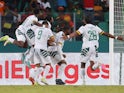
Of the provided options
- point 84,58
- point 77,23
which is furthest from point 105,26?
point 84,58

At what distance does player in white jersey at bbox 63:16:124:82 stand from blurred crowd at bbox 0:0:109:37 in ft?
3.37

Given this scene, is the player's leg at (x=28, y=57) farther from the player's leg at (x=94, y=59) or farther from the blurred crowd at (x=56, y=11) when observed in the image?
the player's leg at (x=94, y=59)

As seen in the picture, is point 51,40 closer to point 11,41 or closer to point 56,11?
point 11,41

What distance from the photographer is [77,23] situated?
19547mm

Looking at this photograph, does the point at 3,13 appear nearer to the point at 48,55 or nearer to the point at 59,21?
the point at 59,21

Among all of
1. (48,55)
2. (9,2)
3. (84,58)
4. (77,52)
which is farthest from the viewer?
(9,2)

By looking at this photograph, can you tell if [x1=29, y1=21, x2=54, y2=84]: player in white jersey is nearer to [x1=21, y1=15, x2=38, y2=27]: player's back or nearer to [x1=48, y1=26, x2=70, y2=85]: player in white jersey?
[x1=21, y1=15, x2=38, y2=27]: player's back

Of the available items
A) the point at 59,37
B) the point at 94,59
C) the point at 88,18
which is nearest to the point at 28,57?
the point at 59,37

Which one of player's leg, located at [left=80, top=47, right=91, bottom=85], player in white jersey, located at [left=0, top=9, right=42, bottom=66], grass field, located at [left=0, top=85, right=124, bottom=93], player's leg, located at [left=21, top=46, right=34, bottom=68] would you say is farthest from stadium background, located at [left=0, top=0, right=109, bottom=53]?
grass field, located at [left=0, top=85, right=124, bottom=93]

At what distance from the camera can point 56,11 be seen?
21.1 metres

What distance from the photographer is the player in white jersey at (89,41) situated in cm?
1781

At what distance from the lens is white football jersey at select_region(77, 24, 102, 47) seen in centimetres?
1781

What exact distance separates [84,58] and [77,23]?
1704 millimetres

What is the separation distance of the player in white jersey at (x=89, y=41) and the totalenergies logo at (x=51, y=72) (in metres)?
0.69
